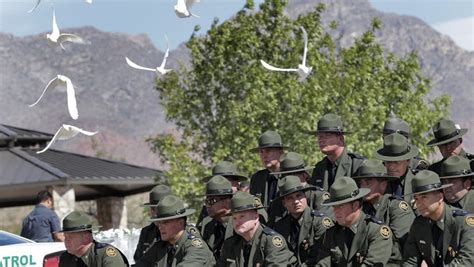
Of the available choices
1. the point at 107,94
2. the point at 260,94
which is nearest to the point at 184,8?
the point at 260,94

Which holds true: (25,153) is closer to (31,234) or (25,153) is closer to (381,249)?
(31,234)

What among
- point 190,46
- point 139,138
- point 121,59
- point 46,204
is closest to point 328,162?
point 46,204

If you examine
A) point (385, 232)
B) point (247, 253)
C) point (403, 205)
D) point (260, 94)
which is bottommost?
point (247, 253)

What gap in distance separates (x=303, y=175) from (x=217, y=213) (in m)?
0.87

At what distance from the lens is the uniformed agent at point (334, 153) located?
10.7 meters

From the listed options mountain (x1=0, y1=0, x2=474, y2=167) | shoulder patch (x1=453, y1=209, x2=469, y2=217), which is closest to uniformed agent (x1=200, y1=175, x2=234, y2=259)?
shoulder patch (x1=453, y1=209, x2=469, y2=217)

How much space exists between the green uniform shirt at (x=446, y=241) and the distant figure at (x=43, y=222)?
7.75 metres

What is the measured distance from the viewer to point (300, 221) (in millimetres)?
9773

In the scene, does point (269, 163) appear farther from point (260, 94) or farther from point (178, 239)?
point (260, 94)

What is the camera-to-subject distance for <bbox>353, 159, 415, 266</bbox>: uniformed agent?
9.14 meters

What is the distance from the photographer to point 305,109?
28516mm

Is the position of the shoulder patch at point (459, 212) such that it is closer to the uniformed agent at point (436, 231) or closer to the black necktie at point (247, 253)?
the uniformed agent at point (436, 231)

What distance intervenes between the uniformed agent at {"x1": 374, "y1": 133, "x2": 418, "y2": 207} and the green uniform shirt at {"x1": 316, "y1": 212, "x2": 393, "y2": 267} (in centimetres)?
108

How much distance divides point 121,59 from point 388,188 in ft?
612
